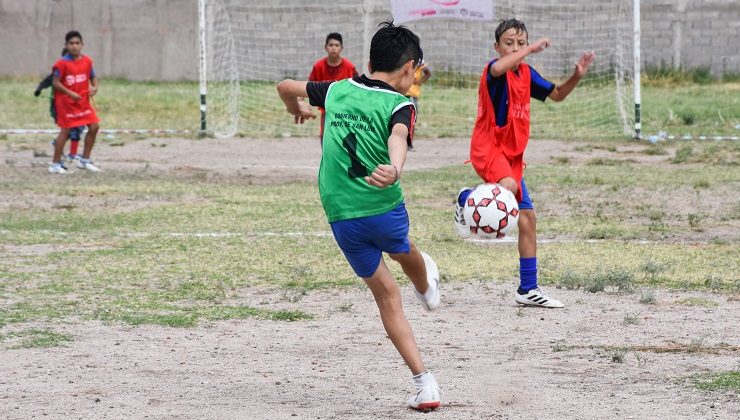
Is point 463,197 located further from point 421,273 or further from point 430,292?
point 421,273

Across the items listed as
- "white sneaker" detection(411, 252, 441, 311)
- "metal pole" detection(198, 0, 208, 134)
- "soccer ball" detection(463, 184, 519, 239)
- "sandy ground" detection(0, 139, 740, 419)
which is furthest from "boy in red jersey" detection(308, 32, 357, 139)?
"white sneaker" detection(411, 252, 441, 311)

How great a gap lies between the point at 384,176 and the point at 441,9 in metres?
14.8

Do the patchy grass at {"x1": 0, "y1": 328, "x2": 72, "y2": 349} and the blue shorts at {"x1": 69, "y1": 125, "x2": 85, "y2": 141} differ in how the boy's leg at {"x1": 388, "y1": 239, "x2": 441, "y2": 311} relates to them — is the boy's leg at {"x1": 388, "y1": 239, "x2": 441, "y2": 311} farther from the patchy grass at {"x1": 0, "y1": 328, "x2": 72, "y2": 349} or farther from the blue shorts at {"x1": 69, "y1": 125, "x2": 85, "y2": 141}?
the blue shorts at {"x1": 69, "y1": 125, "x2": 85, "y2": 141}

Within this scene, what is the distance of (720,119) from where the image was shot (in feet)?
68.6

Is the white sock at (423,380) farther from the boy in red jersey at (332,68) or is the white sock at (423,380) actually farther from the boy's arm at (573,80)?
the boy in red jersey at (332,68)

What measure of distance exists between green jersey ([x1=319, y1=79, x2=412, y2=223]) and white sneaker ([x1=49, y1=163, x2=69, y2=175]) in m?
10.3

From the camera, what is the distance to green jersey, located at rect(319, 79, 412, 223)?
544 centimetres

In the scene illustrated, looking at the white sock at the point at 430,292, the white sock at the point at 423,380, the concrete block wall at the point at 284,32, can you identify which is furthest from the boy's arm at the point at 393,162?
the concrete block wall at the point at 284,32

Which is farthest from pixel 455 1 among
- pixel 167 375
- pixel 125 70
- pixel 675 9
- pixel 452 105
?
pixel 167 375

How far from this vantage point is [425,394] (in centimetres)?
546

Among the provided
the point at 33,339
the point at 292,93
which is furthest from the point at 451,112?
the point at 292,93

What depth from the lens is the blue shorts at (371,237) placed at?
5500 millimetres

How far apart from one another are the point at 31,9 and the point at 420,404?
25869 mm

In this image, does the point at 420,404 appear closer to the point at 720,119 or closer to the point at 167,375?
the point at 167,375
